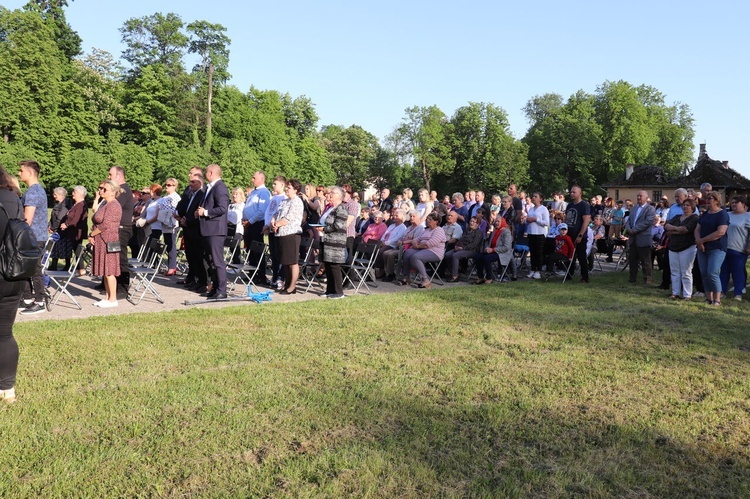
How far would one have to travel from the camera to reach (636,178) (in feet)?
202

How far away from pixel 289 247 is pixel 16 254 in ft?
19.2

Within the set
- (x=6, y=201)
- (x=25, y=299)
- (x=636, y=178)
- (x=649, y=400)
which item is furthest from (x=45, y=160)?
(x=636, y=178)

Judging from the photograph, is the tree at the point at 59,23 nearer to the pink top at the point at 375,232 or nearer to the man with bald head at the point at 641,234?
the pink top at the point at 375,232

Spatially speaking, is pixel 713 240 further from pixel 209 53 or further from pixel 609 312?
pixel 209 53

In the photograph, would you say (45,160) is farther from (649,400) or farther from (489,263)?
(649,400)

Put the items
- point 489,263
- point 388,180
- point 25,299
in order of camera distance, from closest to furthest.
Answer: point 25,299
point 489,263
point 388,180

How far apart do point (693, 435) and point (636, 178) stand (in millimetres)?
62764

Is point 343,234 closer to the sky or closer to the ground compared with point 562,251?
closer to the sky

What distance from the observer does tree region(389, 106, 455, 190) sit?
223 ft

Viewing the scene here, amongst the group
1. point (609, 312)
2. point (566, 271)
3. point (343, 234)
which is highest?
point (343, 234)

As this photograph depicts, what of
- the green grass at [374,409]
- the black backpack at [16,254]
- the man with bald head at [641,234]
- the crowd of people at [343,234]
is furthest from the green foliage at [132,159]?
the black backpack at [16,254]

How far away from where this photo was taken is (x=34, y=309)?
8.02 meters

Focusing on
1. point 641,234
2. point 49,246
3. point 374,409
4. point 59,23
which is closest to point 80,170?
point 59,23

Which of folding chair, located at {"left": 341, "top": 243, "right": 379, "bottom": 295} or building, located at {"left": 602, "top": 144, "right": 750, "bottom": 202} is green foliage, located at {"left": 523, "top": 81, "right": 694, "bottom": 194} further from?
folding chair, located at {"left": 341, "top": 243, "right": 379, "bottom": 295}
